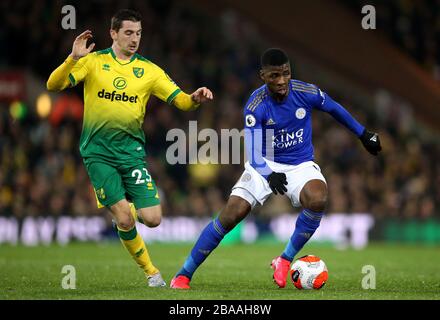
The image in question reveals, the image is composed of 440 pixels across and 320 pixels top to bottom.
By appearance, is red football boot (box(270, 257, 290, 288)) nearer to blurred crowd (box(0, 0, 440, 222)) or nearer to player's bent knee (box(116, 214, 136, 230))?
player's bent knee (box(116, 214, 136, 230))

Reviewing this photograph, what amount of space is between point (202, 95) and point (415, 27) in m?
14.7

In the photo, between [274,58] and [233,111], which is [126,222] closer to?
[274,58]

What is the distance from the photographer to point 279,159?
9.45m

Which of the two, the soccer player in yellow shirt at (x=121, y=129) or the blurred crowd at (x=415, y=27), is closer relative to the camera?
the soccer player in yellow shirt at (x=121, y=129)

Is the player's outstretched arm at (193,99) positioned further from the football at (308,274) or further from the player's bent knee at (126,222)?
the football at (308,274)

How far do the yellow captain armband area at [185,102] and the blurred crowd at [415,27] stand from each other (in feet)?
47.3

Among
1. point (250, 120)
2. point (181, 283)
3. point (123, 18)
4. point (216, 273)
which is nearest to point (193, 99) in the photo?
point (250, 120)

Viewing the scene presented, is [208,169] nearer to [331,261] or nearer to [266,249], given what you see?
[266,249]

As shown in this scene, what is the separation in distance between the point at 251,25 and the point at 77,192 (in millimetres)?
6899

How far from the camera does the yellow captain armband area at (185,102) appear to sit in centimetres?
924

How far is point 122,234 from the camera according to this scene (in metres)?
9.20

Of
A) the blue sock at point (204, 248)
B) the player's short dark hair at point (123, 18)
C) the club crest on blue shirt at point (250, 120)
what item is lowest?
the blue sock at point (204, 248)

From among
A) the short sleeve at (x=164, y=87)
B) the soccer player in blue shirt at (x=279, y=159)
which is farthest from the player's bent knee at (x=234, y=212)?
the short sleeve at (x=164, y=87)
